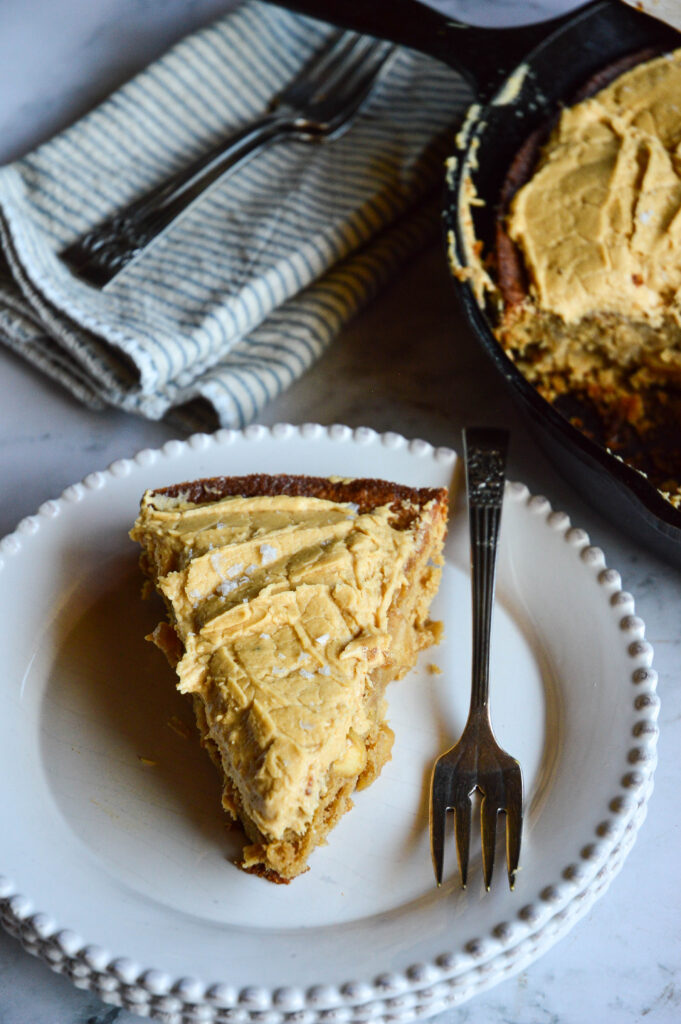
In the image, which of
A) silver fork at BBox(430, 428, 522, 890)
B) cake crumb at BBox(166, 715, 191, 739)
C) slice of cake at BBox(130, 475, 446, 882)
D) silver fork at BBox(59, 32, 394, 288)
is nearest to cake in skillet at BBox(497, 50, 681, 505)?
silver fork at BBox(430, 428, 522, 890)

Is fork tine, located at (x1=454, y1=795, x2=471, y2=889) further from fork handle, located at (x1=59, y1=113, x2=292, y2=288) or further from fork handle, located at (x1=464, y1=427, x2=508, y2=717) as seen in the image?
fork handle, located at (x1=59, y1=113, x2=292, y2=288)

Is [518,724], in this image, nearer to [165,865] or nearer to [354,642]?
[354,642]

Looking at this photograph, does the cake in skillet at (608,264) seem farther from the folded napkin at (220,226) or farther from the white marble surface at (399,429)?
the folded napkin at (220,226)

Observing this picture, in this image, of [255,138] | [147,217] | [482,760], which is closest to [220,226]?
[147,217]

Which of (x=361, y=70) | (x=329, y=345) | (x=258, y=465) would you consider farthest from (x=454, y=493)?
(x=361, y=70)

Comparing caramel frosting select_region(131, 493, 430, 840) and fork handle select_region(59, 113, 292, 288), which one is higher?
fork handle select_region(59, 113, 292, 288)

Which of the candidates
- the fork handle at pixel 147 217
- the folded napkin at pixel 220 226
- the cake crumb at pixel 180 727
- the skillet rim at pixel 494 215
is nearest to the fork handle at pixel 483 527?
the skillet rim at pixel 494 215

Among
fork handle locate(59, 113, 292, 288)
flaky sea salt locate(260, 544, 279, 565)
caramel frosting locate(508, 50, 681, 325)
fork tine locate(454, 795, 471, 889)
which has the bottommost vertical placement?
fork tine locate(454, 795, 471, 889)
